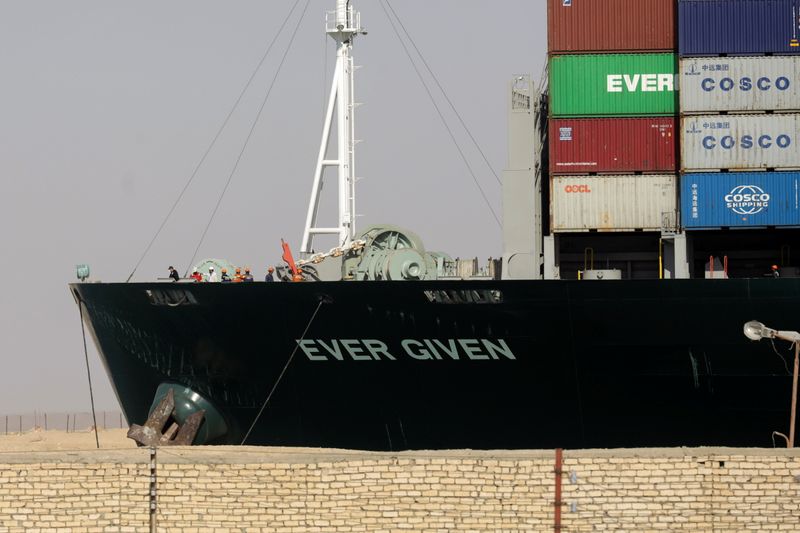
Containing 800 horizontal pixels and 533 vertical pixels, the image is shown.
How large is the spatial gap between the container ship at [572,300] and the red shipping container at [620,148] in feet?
0.20

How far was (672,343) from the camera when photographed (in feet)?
96.4

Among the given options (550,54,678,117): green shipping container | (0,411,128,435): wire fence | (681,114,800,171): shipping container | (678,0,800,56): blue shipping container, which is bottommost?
(0,411,128,435): wire fence

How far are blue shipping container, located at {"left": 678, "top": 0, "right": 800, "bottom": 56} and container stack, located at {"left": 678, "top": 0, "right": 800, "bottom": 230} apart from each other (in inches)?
1.1

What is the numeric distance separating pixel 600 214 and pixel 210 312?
421 inches

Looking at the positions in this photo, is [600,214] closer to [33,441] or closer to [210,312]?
[210,312]

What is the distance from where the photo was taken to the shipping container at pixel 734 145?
32656 mm

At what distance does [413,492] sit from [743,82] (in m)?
17.6

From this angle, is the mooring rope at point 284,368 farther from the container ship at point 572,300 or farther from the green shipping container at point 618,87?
the green shipping container at point 618,87

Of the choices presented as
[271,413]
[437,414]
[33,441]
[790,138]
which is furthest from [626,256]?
[33,441]

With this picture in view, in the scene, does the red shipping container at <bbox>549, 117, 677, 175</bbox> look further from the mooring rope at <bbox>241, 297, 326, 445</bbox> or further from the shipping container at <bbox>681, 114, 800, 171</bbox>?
the mooring rope at <bbox>241, 297, 326, 445</bbox>

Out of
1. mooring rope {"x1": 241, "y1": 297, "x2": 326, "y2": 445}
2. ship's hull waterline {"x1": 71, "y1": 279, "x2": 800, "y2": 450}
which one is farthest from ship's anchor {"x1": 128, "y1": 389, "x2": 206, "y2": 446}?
mooring rope {"x1": 241, "y1": 297, "x2": 326, "y2": 445}

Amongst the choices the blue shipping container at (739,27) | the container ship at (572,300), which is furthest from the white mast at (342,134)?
the blue shipping container at (739,27)

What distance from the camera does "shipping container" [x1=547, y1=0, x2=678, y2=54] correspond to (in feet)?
111

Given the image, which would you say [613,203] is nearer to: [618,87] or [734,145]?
[618,87]
